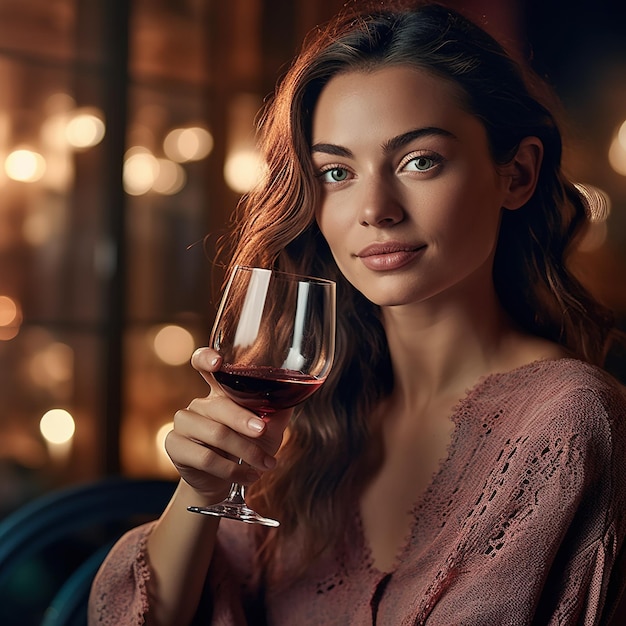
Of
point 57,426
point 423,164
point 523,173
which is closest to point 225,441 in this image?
point 423,164

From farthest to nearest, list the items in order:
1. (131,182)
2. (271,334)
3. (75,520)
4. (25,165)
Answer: (131,182) → (25,165) → (75,520) → (271,334)

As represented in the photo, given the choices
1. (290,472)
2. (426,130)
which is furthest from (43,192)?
(426,130)

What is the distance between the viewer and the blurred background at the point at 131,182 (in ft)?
9.68

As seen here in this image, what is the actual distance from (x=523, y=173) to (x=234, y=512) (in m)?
0.59

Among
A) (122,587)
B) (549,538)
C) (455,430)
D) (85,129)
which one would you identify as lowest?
(122,587)

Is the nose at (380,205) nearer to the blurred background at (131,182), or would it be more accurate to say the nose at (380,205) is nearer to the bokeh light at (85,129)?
the blurred background at (131,182)

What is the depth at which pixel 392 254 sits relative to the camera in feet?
A: 3.55

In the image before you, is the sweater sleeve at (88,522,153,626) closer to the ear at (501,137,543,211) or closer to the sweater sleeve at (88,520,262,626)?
the sweater sleeve at (88,520,262,626)

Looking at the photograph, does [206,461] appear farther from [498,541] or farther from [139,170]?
[139,170]

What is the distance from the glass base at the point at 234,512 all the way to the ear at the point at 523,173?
20.8 inches

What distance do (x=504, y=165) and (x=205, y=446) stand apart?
1.73ft

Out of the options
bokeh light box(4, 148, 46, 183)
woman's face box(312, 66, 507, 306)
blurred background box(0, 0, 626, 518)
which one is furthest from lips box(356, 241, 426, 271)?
bokeh light box(4, 148, 46, 183)

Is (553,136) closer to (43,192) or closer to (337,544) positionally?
(337,544)

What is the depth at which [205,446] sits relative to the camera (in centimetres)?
102
